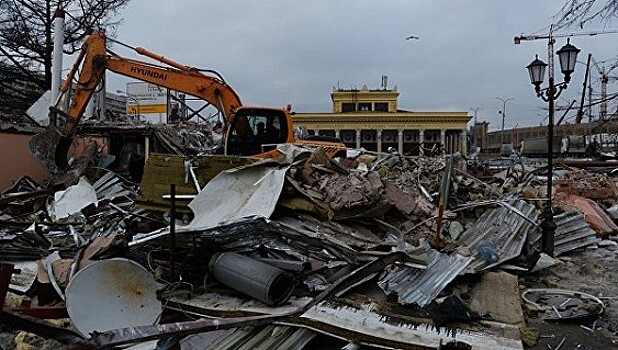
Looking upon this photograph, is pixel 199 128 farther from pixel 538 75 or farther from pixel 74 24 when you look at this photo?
pixel 538 75

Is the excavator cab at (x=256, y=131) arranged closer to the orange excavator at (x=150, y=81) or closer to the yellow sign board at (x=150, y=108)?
the orange excavator at (x=150, y=81)

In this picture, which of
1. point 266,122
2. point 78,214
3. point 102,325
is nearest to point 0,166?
point 78,214

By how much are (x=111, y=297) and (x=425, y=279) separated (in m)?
2.92

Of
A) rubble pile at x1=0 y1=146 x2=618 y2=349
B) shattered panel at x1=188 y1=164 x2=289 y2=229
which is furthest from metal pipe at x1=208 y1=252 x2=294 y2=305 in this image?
shattered panel at x1=188 y1=164 x2=289 y2=229

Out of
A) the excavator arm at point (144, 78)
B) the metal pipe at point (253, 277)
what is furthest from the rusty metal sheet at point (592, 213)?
the excavator arm at point (144, 78)

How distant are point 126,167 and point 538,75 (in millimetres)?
9675

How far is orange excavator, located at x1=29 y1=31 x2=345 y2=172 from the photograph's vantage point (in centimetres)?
984

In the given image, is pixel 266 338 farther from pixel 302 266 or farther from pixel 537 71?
pixel 537 71

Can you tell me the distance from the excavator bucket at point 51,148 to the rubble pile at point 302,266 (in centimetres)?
373

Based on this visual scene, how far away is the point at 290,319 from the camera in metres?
4.00

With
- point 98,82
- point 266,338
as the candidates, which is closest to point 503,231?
point 266,338

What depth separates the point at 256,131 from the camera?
32.1ft

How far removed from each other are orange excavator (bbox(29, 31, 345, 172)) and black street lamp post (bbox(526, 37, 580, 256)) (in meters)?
4.16

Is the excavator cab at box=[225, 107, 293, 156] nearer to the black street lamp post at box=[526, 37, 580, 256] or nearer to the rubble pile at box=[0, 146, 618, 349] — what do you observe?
the rubble pile at box=[0, 146, 618, 349]
